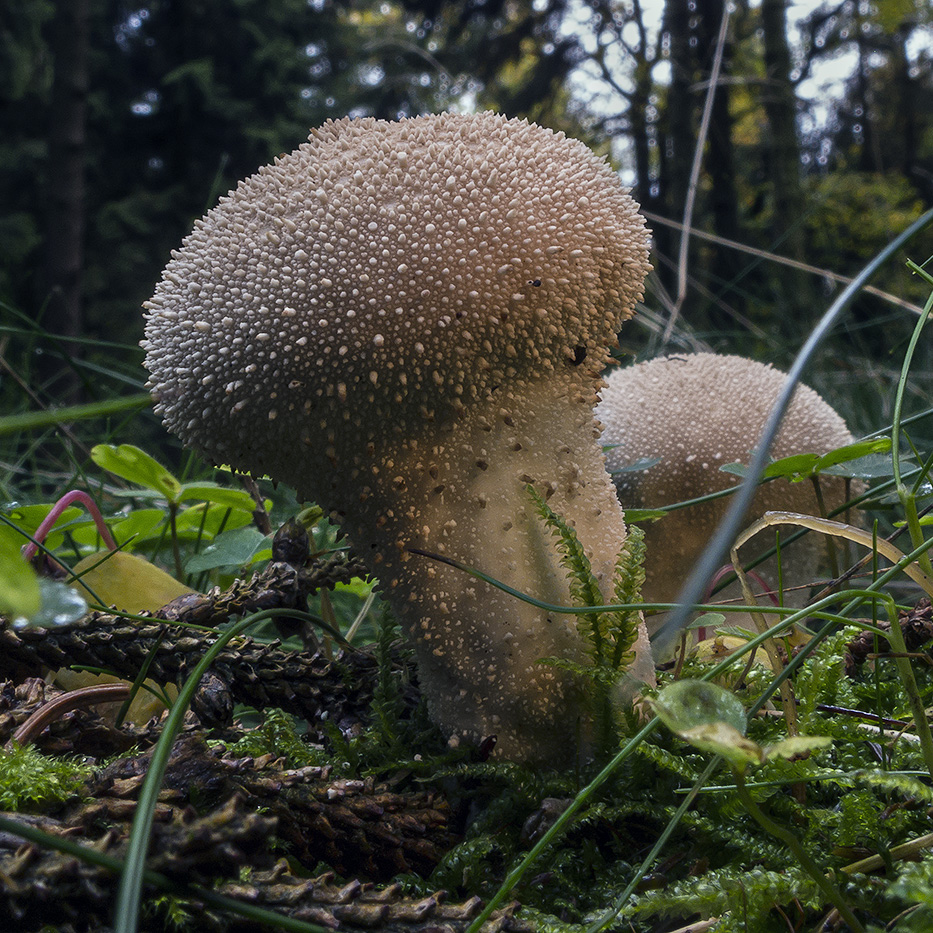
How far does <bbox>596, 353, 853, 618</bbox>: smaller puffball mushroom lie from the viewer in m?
1.33

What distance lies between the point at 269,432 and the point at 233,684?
0.27 meters

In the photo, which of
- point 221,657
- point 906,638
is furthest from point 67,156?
point 906,638

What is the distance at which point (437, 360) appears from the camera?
0.75 meters

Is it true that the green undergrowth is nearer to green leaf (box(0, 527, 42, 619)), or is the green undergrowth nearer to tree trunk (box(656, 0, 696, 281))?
green leaf (box(0, 527, 42, 619))

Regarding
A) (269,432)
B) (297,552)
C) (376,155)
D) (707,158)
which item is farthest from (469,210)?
(707,158)

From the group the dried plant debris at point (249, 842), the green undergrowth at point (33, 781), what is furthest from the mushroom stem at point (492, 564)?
the green undergrowth at point (33, 781)

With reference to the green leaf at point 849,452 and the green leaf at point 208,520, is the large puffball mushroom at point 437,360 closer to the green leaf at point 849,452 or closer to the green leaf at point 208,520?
the green leaf at point 849,452

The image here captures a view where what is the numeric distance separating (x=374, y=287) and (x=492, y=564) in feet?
1.00

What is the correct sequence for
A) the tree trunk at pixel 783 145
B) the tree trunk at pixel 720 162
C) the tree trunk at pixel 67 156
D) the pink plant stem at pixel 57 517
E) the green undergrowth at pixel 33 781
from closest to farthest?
the green undergrowth at pixel 33 781 → the pink plant stem at pixel 57 517 → the tree trunk at pixel 67 156 → the tree trunk at pixel 783 145 → the tree trunk at pixel 720 162

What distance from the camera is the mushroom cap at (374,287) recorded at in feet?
2.40

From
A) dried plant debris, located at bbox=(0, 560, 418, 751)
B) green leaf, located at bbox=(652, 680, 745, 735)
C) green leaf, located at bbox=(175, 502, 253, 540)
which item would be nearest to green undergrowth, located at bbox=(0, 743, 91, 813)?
Answer: dried plant debris, located at bbox=(0, 560, 418, 751)

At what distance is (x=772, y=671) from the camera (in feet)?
2.84

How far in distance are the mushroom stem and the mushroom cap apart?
46 millimetres

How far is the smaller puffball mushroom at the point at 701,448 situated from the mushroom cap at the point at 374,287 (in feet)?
1.85
